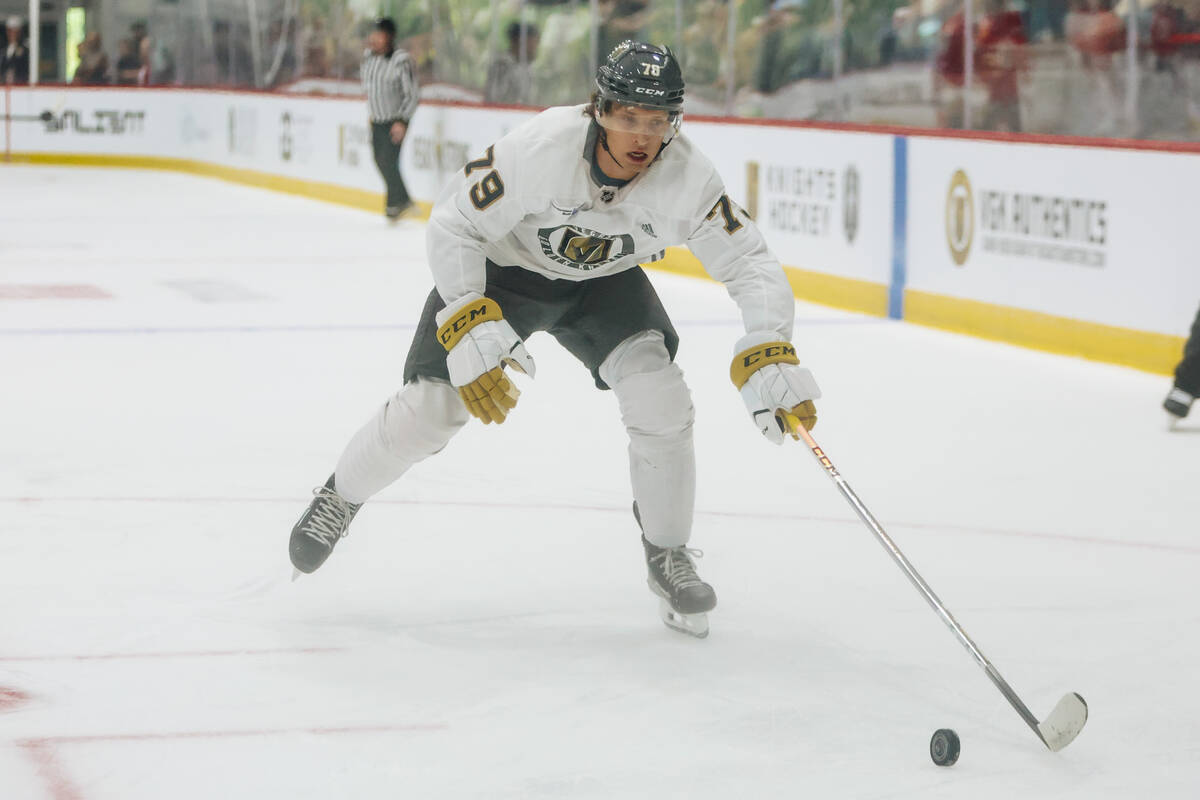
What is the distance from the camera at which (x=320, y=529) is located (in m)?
3.37

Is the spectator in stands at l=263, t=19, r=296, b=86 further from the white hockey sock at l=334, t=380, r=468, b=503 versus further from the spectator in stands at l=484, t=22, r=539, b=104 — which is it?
the white hockey sock at l=334, t=380, r=468, b=503

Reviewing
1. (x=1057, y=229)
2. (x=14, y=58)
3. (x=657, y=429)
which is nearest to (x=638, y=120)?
(x=657, y=429)

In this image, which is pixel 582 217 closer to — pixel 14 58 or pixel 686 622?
pixel 686 622

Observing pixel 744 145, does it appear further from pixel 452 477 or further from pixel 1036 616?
pixel 1036 616

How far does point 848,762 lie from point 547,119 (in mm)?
1218

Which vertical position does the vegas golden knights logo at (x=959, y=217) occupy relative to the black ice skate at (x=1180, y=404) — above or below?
above

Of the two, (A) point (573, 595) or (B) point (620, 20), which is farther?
(B) point (620, 20)

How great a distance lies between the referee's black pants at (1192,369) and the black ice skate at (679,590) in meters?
2.50

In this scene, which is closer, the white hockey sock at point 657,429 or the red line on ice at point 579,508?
the white hockey sock at point 657,429

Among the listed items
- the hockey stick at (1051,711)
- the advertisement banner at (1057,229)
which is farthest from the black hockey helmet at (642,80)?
the advertisement banner at (1057,229)

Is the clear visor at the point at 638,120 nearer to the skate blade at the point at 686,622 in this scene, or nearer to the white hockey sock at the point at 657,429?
the white hockey sock at the point at 657,429

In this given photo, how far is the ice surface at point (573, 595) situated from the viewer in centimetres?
256

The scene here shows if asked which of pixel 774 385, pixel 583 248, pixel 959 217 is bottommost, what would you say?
pixel 774 385

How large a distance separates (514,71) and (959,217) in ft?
18.8
